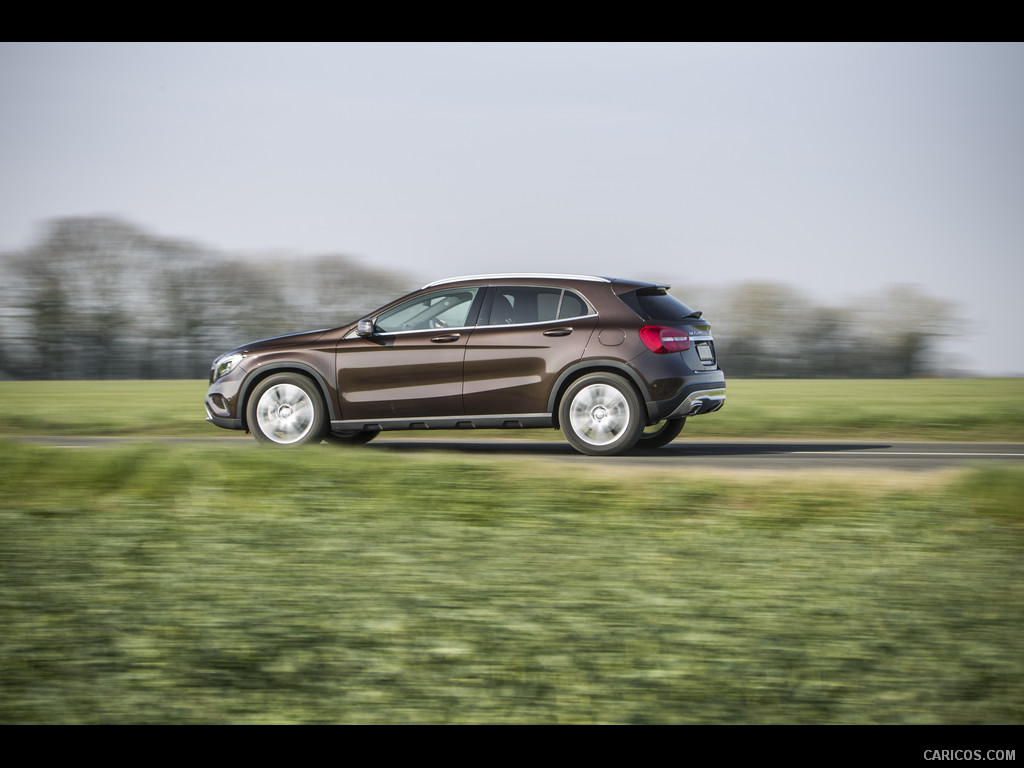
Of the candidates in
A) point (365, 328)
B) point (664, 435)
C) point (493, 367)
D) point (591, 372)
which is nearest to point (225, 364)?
point (365, 328)

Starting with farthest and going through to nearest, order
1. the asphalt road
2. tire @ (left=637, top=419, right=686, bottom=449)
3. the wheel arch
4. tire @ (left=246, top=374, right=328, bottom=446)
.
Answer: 1. tire @ (left=637, top=419, right=686, bottom=449)
2. tire @ (left=246, top=374, right=328, bottom=446)
3. the wheel arch
4. the asphalt road

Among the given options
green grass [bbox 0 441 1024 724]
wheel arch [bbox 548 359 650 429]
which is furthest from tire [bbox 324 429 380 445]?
green grass [bbox 0 441 1024 724]

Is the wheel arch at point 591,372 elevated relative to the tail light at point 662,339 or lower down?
lower down

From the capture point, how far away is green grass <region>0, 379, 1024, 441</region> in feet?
47.6

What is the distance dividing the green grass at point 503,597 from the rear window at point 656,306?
2.78 meters

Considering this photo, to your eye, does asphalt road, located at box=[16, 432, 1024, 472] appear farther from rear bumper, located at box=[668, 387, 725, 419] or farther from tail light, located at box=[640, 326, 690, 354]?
tail light, located at box=[640, 326, 690, 354]

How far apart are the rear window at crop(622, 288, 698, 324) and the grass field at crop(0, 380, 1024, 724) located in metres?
2.43

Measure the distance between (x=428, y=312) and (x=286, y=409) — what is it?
176cm

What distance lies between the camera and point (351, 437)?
11.1 metres

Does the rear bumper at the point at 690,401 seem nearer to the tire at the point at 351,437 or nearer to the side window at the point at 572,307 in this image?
the side window at the point at 572,307

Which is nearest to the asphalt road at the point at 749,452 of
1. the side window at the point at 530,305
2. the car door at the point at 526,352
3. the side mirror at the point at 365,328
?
the car door at the point at 526,352

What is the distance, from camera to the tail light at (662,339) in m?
9.35

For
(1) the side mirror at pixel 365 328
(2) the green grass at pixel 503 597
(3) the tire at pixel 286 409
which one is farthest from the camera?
(3) the tire at pixel 286 409

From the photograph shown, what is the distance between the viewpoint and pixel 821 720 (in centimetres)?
356
